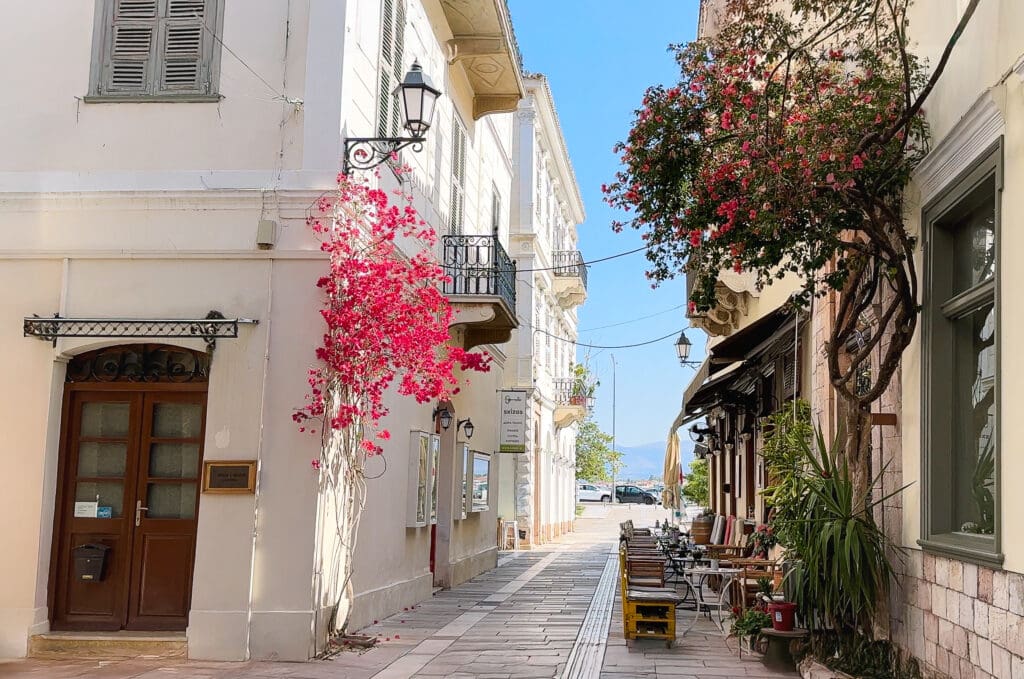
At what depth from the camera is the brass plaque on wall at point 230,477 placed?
32.2 ft

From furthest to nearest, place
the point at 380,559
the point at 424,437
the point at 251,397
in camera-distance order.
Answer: the point at 424,437
the point at 380,559
the point at 251,397

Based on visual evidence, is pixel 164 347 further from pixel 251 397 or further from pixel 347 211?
pixel 347 211

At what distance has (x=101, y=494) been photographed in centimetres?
1040

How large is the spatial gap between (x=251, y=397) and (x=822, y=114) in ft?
18.2

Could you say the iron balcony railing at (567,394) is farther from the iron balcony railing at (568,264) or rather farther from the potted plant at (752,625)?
the potted plant at (752,625)

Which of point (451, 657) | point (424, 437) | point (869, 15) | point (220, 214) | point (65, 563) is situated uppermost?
point (869, 15)

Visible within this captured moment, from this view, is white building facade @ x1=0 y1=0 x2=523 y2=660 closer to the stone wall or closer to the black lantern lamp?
the stone wall

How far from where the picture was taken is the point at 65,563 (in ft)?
33.6

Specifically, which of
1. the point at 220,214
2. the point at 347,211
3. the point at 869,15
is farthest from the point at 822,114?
the point at 220,214

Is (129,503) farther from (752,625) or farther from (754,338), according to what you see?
(754,338)

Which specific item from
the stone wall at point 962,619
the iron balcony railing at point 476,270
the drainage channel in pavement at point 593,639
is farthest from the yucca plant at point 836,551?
the iron balcony railing at point 476,270

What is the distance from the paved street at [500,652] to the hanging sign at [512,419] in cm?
518

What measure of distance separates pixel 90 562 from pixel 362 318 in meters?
3.44

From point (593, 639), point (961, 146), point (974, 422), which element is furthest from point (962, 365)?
point (593, 639)
